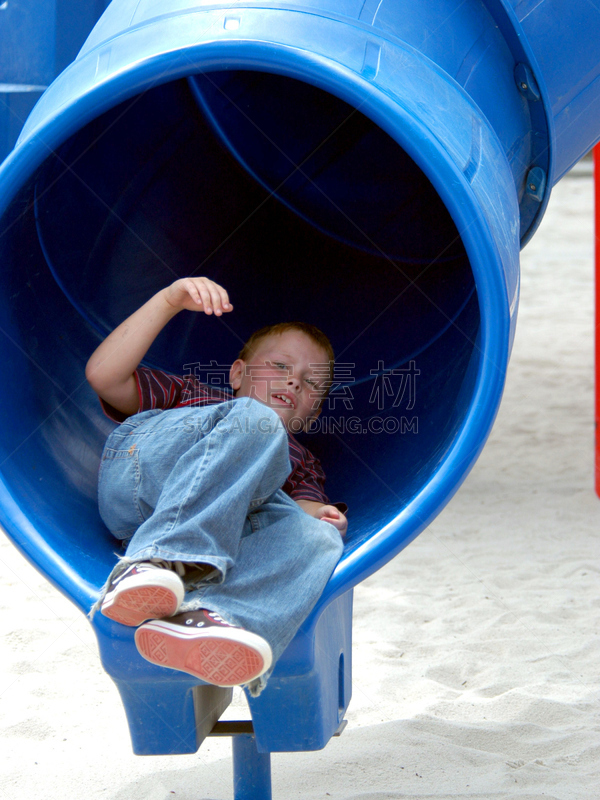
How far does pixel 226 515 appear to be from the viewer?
4.01 ft

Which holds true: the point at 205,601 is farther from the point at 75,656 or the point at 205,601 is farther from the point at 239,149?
the point at 239,149

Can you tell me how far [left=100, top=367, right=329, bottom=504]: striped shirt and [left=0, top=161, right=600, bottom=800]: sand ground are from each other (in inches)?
20.1

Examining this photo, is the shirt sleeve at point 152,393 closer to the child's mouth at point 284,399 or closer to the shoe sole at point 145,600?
the child's mouth at point 284,399

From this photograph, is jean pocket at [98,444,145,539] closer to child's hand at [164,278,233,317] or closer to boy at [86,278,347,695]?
boy at [86,278,347,695]

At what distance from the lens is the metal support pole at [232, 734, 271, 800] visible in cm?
143

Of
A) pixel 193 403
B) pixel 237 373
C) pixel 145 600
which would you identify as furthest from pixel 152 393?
pixel 145 600

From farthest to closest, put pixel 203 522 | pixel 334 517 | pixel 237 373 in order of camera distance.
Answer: pixel 237 373 < pixel 334 517 < pixel 203 522

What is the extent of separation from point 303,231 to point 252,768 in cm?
142

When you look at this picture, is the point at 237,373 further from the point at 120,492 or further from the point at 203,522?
the point at 203,522

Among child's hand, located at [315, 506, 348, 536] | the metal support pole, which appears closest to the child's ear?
child's hand, located at [315, 506, 348, 536]

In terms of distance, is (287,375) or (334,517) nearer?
(334,517)

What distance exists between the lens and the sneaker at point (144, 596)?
1093mm

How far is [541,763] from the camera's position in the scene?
1633 millimetres

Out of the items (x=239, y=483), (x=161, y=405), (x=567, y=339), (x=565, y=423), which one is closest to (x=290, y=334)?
(x=161, y=405)
